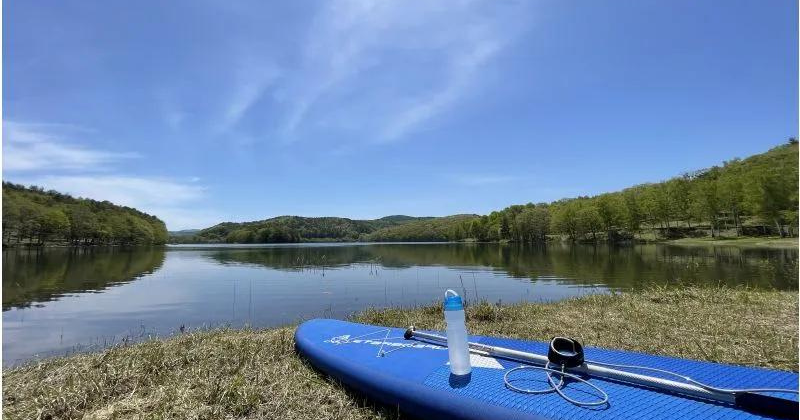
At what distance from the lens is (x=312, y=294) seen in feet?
59.2

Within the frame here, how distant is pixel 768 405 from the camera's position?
261 centimetres

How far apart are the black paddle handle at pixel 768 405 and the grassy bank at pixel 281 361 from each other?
9.05 ft

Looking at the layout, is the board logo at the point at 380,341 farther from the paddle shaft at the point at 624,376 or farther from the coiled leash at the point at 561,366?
the coiled leash at the point at 561,366

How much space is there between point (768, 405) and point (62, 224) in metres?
125

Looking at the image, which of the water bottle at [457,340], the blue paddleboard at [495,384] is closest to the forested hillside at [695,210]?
the blue paddleboard at [495,384]

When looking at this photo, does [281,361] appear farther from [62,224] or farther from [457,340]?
[62,224]

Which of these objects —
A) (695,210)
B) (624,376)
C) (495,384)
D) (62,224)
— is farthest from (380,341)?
(62,224)

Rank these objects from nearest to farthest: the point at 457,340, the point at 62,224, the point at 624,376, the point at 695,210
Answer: the point at 624,376
the point at 457,340
the point at 695,210
the point at 62,224

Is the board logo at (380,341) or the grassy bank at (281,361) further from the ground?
the board logo at (380,341)

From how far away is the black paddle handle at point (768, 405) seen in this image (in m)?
2.53

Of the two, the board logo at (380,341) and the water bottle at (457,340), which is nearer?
the water bottle at (457,340)

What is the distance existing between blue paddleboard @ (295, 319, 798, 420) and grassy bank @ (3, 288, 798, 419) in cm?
28

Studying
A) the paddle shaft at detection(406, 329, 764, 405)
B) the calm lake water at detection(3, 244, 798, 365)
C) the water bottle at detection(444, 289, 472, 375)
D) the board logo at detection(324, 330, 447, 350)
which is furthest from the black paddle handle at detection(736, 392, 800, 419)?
the calm lake water at detection(3, 244, 798, 365)

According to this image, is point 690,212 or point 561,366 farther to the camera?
point 690,212
